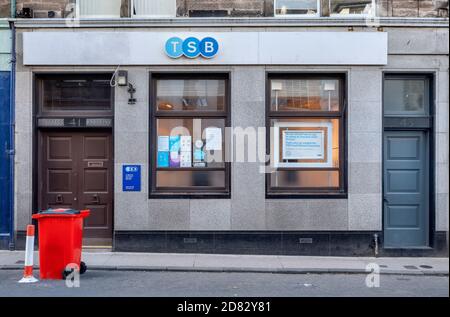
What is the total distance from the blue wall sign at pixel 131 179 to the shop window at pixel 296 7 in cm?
465

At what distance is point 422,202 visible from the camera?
12.0 m

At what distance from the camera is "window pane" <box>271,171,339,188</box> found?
11.9 m

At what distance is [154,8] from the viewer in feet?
39.4

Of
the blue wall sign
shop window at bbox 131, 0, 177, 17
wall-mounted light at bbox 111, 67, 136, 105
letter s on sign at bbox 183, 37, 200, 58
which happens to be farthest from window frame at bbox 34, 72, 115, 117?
letter s on sign at bbox 183, 37, 200, 58

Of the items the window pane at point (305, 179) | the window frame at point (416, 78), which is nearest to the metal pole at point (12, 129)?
the window pane at point (305, 179)

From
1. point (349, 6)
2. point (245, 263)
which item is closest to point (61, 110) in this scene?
point (245, 263)

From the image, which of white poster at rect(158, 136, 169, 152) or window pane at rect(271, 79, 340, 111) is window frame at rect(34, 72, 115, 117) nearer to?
white poster at rect(158, 136, 169, 152)

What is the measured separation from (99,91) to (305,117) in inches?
182

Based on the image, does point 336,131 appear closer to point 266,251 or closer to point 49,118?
point 266,251

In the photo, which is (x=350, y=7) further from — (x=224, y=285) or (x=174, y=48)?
(x=224, y=285)

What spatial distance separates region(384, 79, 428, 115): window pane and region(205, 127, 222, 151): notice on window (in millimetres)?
3752

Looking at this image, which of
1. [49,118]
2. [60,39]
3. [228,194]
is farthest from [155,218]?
[60,39]

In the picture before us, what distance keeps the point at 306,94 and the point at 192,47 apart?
271 centimetres

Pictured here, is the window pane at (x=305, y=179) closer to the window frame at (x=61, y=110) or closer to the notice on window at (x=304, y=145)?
the notice on window at (x=304, y=145)
